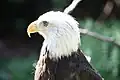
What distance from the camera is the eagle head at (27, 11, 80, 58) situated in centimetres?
257

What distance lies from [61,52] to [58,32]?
0.10 meters

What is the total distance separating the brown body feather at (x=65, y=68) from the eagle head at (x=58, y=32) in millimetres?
30

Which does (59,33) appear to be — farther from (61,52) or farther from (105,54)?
(105,54)

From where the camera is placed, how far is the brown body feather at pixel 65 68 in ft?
8.57

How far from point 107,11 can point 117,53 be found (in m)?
1.29

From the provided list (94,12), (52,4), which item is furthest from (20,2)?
(94,12)

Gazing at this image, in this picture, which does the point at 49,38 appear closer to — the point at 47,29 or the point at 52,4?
the point at 47,29

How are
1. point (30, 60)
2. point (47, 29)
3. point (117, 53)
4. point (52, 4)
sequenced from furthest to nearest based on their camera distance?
point (52, 4), point (30, 60), point (117, 53), point (47, 29)

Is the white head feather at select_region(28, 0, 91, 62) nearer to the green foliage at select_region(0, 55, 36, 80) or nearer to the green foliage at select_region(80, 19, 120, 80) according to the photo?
the green foliage at select_region(80, 19, 120, 80)

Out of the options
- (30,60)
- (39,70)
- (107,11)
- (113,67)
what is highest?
(107,11)

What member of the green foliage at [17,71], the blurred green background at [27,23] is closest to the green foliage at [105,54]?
the blurred green background at [27,23]

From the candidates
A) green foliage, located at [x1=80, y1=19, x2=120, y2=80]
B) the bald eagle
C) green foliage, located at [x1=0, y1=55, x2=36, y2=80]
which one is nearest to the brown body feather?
the bald eagle

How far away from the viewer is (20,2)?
6086 millimetres

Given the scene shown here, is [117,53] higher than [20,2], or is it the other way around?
[20,2]
